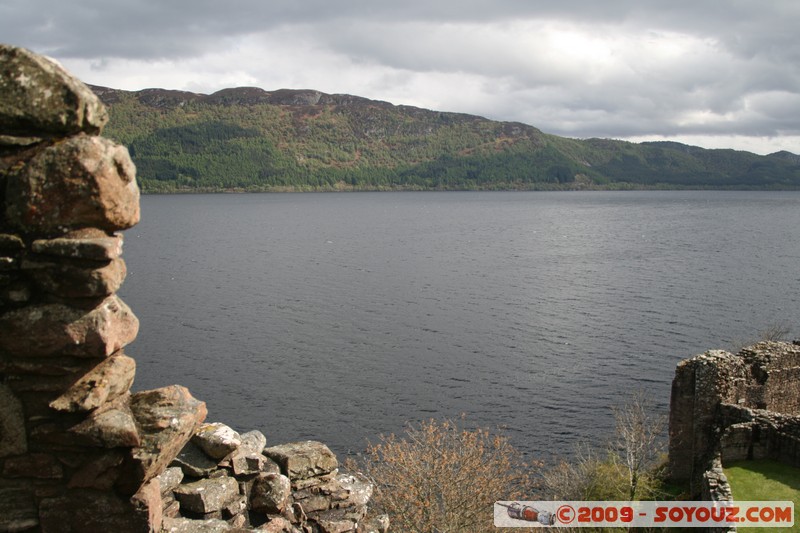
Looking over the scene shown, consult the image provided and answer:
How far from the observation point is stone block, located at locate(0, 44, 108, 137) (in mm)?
8078

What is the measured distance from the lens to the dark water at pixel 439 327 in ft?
152

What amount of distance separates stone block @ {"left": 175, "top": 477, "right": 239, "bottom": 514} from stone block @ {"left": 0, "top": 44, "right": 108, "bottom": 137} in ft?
31.5

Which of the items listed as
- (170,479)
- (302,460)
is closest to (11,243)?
(170,479)

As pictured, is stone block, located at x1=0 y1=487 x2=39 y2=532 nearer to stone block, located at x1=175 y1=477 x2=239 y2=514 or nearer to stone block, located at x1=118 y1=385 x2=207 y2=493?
stone block, located at x1=118 y1=385 x2=207 y2=493

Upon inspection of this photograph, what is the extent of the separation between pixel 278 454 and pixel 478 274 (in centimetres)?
7843

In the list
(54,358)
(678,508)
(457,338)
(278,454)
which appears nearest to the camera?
(54,358)

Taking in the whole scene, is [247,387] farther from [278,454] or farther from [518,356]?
[278,454]

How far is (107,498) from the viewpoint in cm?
848

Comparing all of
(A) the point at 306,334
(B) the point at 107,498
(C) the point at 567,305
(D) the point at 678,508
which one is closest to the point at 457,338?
(A) the point at 306,334

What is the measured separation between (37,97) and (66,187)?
1.17 m

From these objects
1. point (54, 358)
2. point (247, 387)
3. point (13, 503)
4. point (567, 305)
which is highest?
point (54, 358)

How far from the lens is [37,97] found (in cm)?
816

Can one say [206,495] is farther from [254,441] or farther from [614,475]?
[614,475]

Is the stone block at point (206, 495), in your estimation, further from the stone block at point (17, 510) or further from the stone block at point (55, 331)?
the stone block at point (55, 331)
